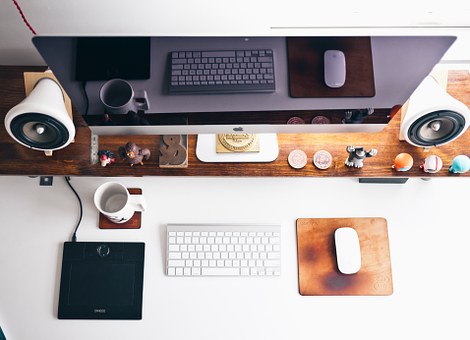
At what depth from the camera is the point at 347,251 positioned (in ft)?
3.92

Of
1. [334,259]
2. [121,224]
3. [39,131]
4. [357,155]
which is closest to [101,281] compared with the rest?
[121,224]

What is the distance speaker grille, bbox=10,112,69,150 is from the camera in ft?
3.29

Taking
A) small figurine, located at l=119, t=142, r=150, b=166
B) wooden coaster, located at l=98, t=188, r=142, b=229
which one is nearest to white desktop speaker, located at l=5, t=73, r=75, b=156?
small figurine, located at l=119, t=142, r=150, b=166

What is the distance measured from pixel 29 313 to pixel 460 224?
4.04ft

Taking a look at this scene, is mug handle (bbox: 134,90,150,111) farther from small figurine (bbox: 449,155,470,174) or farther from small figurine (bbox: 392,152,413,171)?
small figurine (bbox: 449,155,470,174)

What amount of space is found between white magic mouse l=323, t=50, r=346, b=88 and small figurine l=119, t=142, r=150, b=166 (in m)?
0.51

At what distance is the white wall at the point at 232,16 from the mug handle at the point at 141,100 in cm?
14

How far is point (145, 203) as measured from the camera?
4.03 feet

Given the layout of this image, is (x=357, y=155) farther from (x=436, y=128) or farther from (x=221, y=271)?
(x=221, y=271)

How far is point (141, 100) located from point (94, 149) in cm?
28

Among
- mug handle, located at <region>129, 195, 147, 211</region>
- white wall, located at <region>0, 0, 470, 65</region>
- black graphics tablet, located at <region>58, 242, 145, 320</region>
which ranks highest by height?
white wall, located at <region>0, 0, 470, 65</region>

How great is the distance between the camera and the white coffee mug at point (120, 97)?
947mm

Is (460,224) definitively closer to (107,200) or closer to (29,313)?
(107,200)

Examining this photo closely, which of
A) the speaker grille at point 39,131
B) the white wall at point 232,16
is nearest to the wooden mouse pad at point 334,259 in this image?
the white wall at point 232,16
